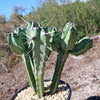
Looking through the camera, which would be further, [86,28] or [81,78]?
[86,28]

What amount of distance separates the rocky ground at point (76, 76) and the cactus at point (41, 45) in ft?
3.39

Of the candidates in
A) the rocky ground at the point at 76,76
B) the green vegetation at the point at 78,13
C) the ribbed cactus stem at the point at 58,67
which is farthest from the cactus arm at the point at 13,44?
the green vegetation at the point at 78,13

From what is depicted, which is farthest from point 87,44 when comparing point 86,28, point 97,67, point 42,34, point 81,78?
point 86,28

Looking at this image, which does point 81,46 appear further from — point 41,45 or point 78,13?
point 78,13

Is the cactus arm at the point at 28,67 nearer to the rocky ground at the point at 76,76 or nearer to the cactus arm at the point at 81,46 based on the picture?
the cactus arm at the point at 81,46

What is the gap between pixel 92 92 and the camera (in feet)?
6.84

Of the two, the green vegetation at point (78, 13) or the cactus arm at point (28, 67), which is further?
the green vegetation at point (78, 13)

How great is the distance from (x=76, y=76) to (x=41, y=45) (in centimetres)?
174

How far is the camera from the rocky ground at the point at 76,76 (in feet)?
7.14

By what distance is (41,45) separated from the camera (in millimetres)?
1045

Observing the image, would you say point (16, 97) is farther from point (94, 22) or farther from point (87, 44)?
point (94, 22)

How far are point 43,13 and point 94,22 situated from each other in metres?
1.68

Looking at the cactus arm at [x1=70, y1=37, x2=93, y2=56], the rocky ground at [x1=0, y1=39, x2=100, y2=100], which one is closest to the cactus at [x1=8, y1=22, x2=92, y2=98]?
the cactus arm at [x1=70, y1=37, x2=93, y2=56]

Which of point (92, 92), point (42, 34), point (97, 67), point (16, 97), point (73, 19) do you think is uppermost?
point (73, 19)
